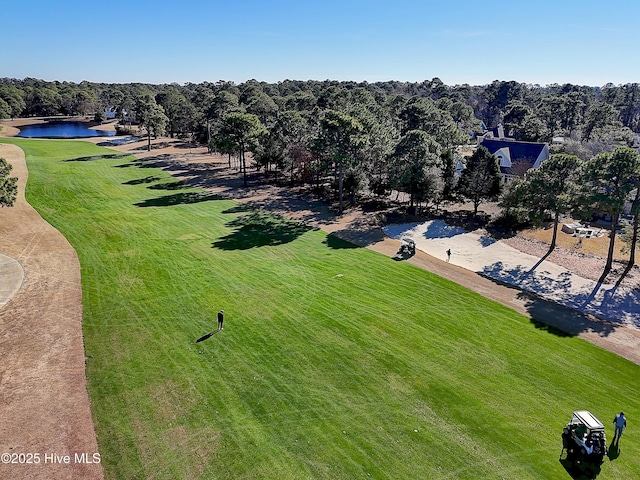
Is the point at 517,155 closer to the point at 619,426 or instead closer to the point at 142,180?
the point at 619,426

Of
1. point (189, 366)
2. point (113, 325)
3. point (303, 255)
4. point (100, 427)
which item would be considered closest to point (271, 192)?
point (303, 255)

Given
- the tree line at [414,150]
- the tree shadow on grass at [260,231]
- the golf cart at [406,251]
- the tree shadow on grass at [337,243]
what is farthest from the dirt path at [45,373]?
the tree line at [414,150]

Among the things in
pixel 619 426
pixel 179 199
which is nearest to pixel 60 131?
pixel 179 199

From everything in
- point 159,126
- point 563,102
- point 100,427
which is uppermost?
point 563,102

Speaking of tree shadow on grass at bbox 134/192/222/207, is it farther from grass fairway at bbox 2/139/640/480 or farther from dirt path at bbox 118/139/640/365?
grass fairway at bbox 2/139/640/480

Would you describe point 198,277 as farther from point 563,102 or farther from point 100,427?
point 563,102

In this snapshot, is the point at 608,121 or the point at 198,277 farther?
the point at 608,121

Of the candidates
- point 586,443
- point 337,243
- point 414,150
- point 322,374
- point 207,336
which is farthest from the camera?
point 414,150
